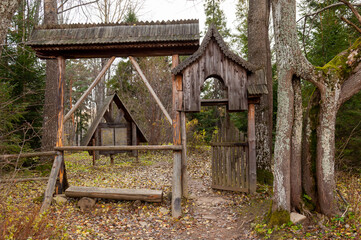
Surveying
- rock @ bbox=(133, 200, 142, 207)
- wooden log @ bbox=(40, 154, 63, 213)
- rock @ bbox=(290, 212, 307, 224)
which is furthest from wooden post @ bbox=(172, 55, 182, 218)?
wooden log @ bbox=(40, 154, 63, 213)

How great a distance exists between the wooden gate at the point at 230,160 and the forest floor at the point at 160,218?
275 millimetres

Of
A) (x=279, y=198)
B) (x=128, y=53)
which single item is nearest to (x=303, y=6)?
(x=128, y=53)

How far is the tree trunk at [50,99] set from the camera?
9.51 m

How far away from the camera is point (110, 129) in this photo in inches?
419

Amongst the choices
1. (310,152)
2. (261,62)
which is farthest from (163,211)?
(261,62)

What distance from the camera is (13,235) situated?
3.50 meters

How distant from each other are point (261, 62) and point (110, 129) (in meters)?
6.74

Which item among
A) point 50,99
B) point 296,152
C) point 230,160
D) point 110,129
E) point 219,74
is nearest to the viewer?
point 296,152

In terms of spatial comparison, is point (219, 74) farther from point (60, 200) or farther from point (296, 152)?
point (60, 200)

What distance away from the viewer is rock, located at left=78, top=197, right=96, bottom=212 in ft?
20.1

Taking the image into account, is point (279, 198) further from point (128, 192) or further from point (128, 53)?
point (128, 53)

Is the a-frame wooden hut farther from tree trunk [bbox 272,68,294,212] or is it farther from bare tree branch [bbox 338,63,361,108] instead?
bare tree branch [bbox 338,63,361,108]

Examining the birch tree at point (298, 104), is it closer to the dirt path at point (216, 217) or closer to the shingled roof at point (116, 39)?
the dirt path at point (216, 217)

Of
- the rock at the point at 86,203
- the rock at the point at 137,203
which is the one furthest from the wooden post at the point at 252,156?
the rock at the point at 86,203
